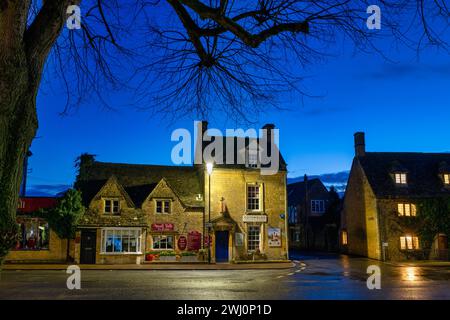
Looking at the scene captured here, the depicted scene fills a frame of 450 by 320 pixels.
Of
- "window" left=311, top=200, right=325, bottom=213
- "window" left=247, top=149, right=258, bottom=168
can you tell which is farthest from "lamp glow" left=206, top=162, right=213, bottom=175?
"window" left=311, top=200, right=325, bottom=213

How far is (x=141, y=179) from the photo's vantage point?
33312mm

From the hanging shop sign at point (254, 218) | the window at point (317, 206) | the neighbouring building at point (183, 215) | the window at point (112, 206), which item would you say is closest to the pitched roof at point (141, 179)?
the neighbouring building at point (183, 215)

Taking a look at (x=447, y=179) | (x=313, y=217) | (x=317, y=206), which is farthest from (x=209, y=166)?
(x=317, y=206)

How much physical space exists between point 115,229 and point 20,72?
1090 inches

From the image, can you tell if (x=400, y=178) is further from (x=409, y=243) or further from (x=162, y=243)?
(x=162, y=243)

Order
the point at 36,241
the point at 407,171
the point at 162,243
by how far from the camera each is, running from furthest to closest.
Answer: the point at 407,171 → the point at 162,243 → the point at 36,241

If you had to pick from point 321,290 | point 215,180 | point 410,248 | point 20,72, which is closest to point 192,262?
point 215,180

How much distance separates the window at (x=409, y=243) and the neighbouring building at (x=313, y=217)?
11.2 metres

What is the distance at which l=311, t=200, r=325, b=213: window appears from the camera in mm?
51875

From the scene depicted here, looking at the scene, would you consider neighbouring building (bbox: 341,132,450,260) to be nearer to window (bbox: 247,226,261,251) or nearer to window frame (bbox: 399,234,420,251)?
window frame (bbox: 399,234,420,251)

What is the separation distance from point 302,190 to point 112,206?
31.8m

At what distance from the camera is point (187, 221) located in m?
30.8

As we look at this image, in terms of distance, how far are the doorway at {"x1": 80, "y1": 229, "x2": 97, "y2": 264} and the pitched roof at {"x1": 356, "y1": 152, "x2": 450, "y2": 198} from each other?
76.7 ft

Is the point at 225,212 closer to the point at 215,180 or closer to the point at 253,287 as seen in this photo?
the point at 215,180
